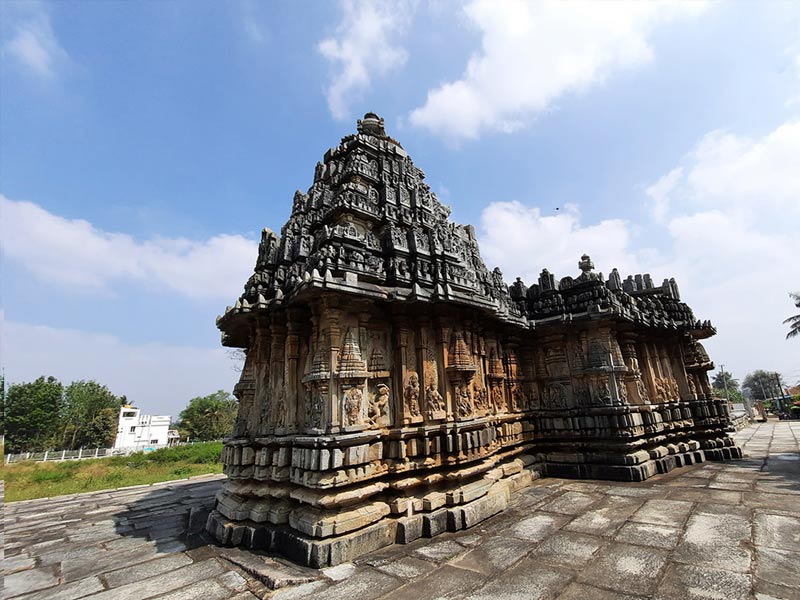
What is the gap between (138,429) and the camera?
57.4 m

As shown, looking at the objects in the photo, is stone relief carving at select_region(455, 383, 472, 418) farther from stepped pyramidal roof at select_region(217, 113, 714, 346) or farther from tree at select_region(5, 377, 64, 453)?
tree at select_region(5, 377, 64, 453)

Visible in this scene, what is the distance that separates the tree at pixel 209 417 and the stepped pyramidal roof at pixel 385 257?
45.7m

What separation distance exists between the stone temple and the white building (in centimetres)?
5214

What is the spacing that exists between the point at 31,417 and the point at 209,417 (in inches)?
773

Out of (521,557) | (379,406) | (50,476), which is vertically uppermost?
(379,406)

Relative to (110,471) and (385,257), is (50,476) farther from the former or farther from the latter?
(385,257)

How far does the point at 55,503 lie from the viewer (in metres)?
11.4

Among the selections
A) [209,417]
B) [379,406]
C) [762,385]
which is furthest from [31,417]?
[762,385]

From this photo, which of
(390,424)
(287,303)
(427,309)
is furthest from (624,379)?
(287,303)

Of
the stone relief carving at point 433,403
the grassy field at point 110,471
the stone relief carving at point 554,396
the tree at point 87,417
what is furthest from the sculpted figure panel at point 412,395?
the tree at point 87,417

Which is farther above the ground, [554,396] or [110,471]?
[554,396]

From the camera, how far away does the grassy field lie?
17.9 meters

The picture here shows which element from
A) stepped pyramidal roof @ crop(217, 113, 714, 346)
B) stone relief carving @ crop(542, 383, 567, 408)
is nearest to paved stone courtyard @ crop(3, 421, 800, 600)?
stone relief carving @ crop(542, 383, 567, 408)

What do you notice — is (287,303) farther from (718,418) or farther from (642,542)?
(718,418)
